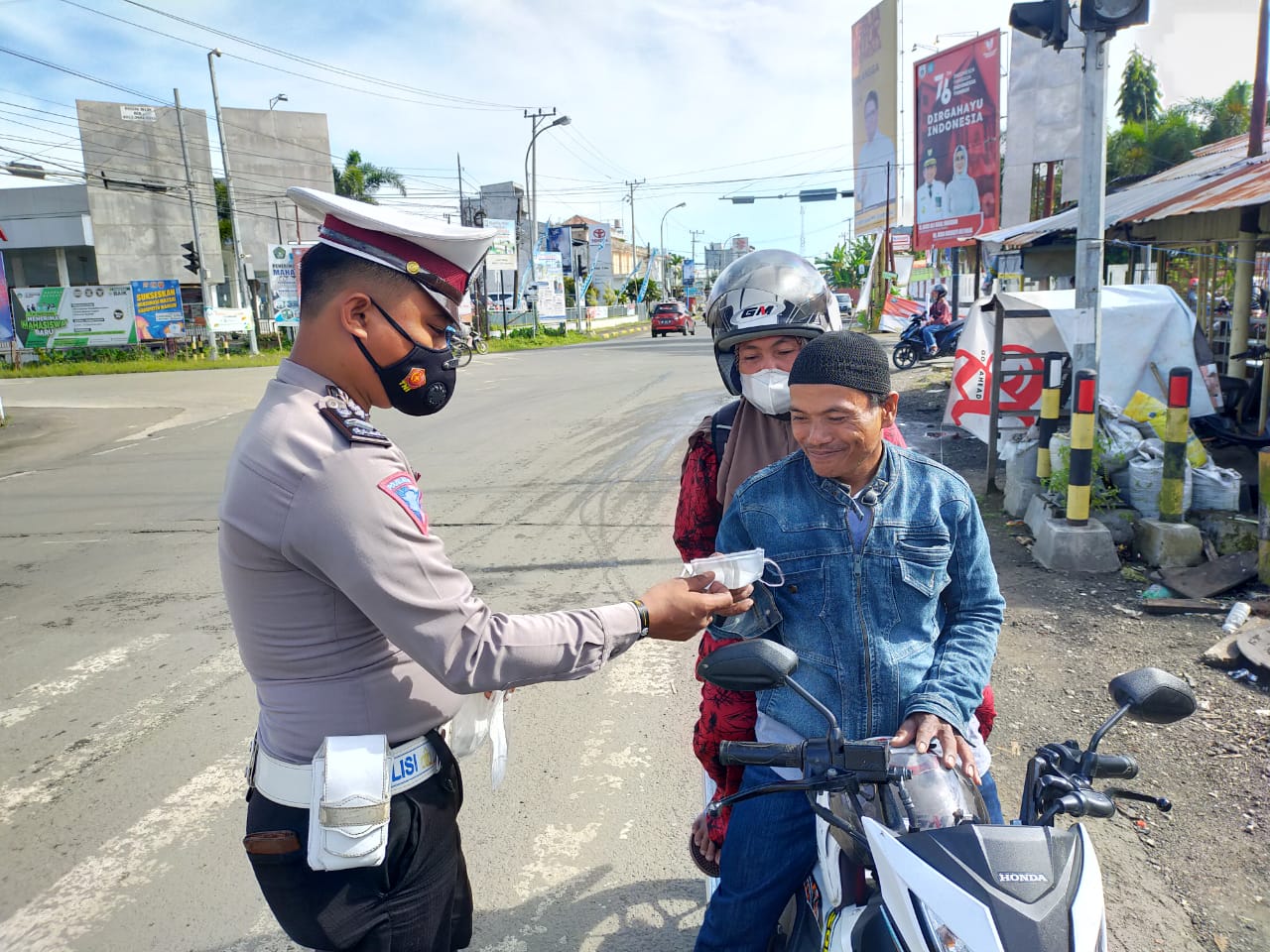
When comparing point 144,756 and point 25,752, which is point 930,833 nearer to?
point 144,756

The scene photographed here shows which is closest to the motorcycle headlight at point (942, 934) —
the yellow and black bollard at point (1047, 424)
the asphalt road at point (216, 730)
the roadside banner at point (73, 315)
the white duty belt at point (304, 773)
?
the white duty belt at point (304, 773)

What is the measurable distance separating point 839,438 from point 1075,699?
2995 mm

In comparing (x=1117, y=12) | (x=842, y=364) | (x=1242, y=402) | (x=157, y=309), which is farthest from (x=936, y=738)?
(x=157, y=309)

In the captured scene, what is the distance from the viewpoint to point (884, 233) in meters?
40.9

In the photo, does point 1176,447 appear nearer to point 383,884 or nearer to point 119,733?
point 383,884

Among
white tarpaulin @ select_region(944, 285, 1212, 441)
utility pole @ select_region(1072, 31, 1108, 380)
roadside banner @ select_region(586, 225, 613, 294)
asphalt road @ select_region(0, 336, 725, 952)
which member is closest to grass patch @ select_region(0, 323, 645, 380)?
asphalt road @ select_region(0, 336, 725, 952)

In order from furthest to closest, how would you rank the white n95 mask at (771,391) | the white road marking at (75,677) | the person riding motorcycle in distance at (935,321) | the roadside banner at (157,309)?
the roadside banner at (157,309) < the person riding motorcycle in distance at (935,321) < the white road marking at (75,677) < the white n95 mask at (771,391)

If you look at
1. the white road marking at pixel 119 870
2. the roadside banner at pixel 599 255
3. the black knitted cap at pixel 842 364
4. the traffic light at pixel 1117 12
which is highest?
the roadside banner at pixel 599 255

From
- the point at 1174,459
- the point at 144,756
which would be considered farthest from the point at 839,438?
the point at 1174,459

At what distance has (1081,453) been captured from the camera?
5852 millimetres

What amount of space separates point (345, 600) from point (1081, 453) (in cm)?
547

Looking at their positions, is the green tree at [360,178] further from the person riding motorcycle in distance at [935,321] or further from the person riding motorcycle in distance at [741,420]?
the person riding motorcycle in distance at [741,420]

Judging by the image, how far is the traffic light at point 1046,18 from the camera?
6.02 metres

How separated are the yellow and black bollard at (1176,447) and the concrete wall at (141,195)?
142 ft
